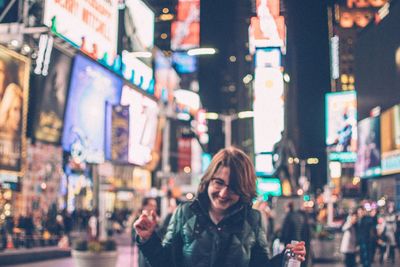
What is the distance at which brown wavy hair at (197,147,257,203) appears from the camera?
3.37 m

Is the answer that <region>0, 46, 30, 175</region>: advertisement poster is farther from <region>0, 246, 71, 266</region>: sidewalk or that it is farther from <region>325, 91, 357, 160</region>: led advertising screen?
<region>325, 91, 357, 160</region>: led advertising screen

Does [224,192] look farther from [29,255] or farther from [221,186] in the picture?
[29,255]

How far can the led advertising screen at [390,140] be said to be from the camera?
21.0 meters

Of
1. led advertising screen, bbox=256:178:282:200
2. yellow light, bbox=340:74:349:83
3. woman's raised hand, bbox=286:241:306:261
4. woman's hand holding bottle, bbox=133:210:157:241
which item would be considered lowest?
woman's raised hand, bbox=286:241:306:261

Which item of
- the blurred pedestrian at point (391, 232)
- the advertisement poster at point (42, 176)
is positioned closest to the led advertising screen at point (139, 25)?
the blurred pedestrian at point (391, 232)

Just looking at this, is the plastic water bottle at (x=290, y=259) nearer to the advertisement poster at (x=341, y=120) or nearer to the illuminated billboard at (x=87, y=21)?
the illuminated billboard at (x=87, y=21)

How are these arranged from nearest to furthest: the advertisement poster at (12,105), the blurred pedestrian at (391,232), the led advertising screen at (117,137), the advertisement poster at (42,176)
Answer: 1. the led advertising screen at (117,137)
2. the blurred pedestrian at (391,232)
3. the advertisement poster at (12,105)
4. the advertisement poster at (42,176)

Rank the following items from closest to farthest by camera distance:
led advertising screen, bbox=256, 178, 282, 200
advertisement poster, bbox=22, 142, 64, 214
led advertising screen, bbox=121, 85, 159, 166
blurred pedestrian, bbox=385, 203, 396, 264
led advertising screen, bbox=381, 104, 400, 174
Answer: blurred pedestrian, bbox=385, 203, 396, 264 → led advertising screen, bbox=121, 85, 159, 166 → led advertising screen, bbox=381, 104, 400, 174 → led advertising screen, bbox=256, 178, 282, 200 → advertisement poster, bbox=22, 142, 64, 214

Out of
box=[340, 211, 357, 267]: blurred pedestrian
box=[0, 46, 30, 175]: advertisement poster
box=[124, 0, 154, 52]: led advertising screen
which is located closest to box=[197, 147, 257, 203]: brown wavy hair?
box=[124, 0, 154, 52]: led advertising screen

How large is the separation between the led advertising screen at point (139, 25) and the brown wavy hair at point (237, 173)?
30.8 ft

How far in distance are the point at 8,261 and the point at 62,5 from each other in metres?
13.4

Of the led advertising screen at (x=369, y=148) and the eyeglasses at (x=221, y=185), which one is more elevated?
the led advertising screen at (x=369, y=148)

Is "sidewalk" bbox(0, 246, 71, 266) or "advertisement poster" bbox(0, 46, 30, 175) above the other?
"advertisement poster" bbox(0, 46, 30, 175)

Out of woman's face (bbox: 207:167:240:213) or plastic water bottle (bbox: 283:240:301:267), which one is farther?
woman's face (bbox: 207:167:240:213)
